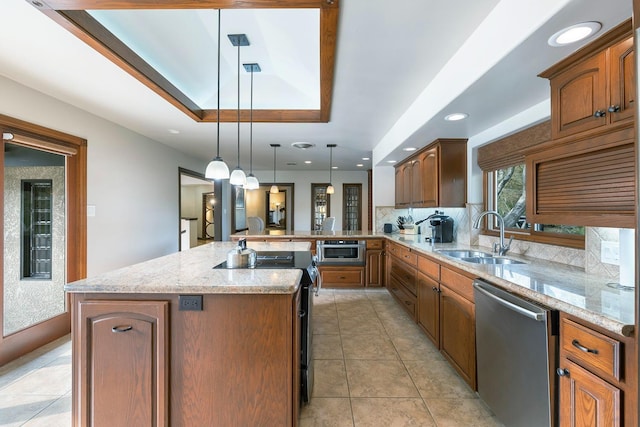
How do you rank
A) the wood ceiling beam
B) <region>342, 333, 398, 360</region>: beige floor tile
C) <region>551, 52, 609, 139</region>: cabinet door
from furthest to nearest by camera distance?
<region>342, 333, 398, 360</region>: beige floor tile < the wood ceiling beam < <region>551, 52, 609, 139</region>: cabinet door

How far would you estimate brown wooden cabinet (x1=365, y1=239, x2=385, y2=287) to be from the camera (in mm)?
4516

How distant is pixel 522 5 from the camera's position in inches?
52.8

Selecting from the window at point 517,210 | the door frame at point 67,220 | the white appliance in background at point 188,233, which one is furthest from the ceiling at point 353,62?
the white appliance in background at point 188,233

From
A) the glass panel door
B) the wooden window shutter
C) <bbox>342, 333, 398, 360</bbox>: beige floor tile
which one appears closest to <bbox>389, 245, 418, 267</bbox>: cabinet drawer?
<bbox>342, 333, 398, 360</bbox>: beige floor tile

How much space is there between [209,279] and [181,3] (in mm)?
1442

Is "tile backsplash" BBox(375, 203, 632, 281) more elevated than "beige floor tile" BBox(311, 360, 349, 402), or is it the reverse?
"tile backsplash" BBox(375, 203, 632, 281)

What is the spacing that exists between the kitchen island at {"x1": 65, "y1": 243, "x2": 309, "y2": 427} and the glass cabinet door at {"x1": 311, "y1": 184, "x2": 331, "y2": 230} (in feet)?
21.4

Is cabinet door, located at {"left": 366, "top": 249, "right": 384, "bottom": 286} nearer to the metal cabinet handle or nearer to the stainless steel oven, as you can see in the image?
the stainless steel oven

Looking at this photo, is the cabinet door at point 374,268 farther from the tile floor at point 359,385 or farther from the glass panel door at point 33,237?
the glass panel door at point 33,237

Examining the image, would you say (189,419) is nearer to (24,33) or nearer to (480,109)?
(24,33)

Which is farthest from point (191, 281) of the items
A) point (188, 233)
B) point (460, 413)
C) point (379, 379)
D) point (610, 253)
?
point (188, 233)

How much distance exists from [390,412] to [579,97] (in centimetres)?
206

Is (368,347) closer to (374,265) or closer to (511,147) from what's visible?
(374,265)

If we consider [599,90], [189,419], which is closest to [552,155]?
[599,90]
